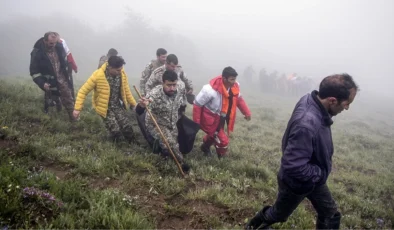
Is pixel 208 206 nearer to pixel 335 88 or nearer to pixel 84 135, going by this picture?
pixel 335 88

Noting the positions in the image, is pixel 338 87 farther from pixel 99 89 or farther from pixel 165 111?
pixel 99 89

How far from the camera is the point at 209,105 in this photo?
288 inches

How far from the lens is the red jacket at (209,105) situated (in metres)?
7.18

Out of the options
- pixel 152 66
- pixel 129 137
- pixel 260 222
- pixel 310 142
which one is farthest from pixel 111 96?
pixel 310 142

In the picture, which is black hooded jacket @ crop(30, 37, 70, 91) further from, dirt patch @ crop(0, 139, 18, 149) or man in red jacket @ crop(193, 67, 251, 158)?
man in red jacket @ crop(193, 67, 251, 158)

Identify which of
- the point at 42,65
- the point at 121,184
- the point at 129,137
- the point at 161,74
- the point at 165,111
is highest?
the point at 42,65

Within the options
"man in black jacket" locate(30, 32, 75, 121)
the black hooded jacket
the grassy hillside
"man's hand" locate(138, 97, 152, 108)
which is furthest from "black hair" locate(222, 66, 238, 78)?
the black hooded jacket

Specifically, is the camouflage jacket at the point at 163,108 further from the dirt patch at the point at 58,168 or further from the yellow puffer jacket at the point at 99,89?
the dirt patch at the point at 58,168

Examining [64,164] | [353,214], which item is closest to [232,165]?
[353,214]

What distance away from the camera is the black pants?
3562 mm

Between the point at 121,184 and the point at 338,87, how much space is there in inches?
153

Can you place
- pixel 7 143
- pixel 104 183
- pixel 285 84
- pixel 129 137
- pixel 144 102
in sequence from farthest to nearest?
pixel 285 84 < pixel 129 137 < pixel 144 102 < pixel 7 143 < pixel 104 183

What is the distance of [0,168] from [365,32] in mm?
196724

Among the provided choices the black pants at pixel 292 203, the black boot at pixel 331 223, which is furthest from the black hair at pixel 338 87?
the black boot at pixel 331 223
